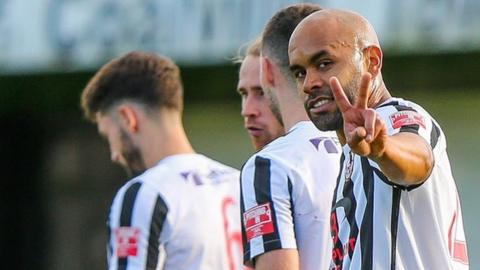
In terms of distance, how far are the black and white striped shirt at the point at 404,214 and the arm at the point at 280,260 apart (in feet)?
1.67

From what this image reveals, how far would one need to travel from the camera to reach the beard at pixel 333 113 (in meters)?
3.48

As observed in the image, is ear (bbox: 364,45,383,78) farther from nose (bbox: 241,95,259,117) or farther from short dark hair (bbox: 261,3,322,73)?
nose (bbox: 241,95,259,117)

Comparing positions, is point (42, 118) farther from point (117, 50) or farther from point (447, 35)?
point (447, 35)

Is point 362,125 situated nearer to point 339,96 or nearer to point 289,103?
point 339,96

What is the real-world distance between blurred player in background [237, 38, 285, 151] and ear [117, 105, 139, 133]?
0.81 m

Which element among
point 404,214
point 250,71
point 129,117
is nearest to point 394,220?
point 404,214

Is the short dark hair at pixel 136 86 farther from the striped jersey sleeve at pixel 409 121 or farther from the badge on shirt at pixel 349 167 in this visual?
the striped jersey sleeve at pixel 409 121

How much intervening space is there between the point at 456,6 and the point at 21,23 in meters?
3.67

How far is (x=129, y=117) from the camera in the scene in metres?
5.70

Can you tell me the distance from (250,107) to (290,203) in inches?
32.4

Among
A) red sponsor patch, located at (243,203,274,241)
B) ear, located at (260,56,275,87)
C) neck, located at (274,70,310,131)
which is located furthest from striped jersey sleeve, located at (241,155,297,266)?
ear, located at (260,56,275,87)

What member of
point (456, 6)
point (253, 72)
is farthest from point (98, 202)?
point (253, 72)

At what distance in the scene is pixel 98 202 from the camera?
12.6m

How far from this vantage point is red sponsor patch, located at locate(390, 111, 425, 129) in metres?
3.49
